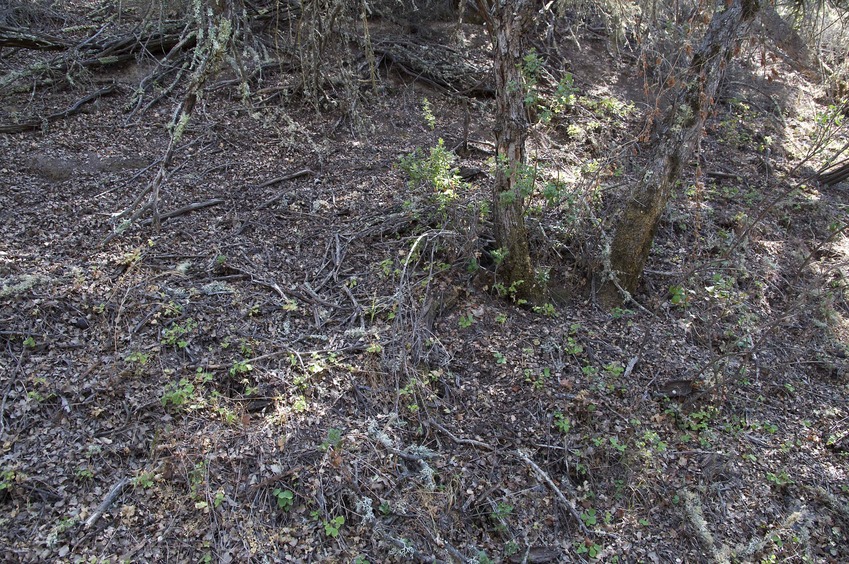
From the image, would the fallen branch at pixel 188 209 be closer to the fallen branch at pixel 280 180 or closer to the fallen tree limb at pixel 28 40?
the fallen branch at pixel 280 180

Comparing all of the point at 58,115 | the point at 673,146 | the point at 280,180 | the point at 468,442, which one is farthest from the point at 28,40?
the point at 673,146

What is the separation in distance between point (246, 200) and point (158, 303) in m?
1.56

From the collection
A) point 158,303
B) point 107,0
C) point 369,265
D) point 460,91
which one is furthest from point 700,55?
point 107,0

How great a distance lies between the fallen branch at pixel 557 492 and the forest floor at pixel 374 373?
0.01 m

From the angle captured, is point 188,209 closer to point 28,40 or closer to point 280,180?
point 280,180

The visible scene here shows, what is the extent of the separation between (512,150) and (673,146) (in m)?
1.31

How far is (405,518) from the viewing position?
11.0 ft

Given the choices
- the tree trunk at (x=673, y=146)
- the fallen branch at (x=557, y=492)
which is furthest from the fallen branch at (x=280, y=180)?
the fallen branch at (x=557, y=492)

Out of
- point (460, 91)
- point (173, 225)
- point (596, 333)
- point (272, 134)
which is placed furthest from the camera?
point (460, 91)

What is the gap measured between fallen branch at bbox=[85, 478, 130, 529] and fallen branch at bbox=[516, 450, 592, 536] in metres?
2.39

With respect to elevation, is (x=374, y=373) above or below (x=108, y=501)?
above

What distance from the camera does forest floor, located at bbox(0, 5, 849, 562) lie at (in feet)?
10.7

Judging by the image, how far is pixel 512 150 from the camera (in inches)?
163

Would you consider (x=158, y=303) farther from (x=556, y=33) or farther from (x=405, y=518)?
(x=556, y=33)
